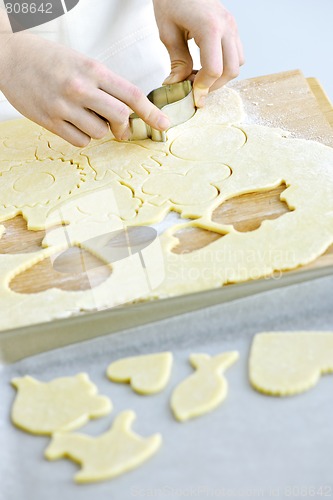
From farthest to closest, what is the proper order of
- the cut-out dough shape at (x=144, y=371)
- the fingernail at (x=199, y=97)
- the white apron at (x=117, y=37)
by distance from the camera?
1. the white apron at (x=117, y=37)
2. the fingernail at (x=199, y=97)
3. the cut-out dough shape at (x=144, y=371)

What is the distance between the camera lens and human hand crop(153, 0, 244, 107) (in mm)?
1152

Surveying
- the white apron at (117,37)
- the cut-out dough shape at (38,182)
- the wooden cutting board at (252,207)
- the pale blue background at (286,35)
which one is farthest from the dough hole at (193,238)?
the pale blue background at (286,35)

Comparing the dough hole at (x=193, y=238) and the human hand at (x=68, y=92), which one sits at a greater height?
the human hand at (x=68, y=92)

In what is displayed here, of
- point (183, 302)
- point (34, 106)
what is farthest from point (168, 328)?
point (34, 106)

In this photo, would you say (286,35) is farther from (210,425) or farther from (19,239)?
(210,425)

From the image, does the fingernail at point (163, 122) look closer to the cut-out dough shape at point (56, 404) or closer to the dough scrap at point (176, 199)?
the dough scrap at point (176, 199)

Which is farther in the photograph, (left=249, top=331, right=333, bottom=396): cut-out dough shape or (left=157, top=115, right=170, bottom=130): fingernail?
(left=157, top=115, right=170, bottom=130): fingernail

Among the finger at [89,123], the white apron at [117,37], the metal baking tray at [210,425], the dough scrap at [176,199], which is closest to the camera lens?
the metal baking tray at [210,425]

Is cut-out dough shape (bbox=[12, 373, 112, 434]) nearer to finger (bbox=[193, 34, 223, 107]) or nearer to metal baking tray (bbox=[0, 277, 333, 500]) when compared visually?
metal baking tray (bbox=[0, 277, 333, 500])

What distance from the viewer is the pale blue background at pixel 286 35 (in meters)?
2.67

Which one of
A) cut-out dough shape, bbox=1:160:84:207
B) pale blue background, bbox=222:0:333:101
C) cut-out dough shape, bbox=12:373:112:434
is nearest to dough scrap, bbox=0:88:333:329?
cut-out dough shape, bbox=1:160:84:207

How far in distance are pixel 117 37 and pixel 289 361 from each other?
88 centimetres

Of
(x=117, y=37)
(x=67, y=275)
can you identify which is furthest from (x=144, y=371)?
(x=117, y=37)

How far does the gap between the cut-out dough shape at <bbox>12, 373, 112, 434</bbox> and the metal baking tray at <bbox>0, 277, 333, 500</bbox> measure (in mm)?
11
